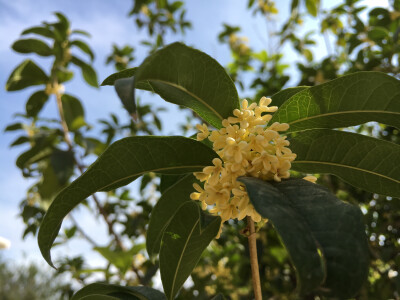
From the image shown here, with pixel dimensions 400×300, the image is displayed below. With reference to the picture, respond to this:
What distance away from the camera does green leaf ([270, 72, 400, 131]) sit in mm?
712

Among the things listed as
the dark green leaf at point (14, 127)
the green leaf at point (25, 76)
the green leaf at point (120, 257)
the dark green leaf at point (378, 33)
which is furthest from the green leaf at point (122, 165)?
the dark green leaf at point (14, 127)

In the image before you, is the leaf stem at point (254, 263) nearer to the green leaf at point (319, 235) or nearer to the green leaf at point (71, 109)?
the green leaf at point (319, 235)

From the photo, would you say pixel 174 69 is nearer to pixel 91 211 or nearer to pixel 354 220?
pixel 354 220

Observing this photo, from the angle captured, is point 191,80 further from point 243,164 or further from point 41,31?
point 41,31

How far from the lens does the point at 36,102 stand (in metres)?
2.46

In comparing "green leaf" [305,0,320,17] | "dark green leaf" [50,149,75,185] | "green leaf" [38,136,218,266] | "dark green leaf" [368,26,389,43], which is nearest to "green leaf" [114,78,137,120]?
"green leaf" [38,136,218,266]

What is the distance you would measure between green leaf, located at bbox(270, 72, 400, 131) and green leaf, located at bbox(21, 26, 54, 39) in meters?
2.05

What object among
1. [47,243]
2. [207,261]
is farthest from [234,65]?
[47,243]

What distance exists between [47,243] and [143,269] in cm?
197

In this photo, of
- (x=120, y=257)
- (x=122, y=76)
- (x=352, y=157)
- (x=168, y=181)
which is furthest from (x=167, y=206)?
(x=120, y=257)

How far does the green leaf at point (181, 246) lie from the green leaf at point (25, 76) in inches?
75.1

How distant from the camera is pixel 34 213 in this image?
9.45 feet

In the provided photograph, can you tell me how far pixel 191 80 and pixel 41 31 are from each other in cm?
203

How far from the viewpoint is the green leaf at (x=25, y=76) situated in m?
2.26
